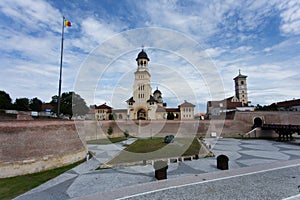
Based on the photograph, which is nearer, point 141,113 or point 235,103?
point 141,113

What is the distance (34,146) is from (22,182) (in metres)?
2.79

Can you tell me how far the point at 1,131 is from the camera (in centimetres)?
1148

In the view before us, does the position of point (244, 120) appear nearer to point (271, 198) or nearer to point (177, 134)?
point (177, 134)

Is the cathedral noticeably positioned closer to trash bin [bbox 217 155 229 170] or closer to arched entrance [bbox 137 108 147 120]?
arched entrance [bbox 137 108 147 120]

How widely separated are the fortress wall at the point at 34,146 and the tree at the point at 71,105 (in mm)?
25393

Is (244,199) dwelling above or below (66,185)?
above

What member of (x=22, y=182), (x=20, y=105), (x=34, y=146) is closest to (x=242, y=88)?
(x=34, y=146)

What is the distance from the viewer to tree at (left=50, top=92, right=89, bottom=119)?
128 feet

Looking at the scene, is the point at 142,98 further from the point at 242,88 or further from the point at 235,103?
the point at 242,88

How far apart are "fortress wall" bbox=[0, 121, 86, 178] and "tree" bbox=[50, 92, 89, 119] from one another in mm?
25393

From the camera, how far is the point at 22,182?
1051cm

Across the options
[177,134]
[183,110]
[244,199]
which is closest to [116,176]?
[244,199]

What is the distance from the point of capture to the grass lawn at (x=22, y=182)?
8.93m

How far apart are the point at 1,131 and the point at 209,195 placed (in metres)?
13.2
